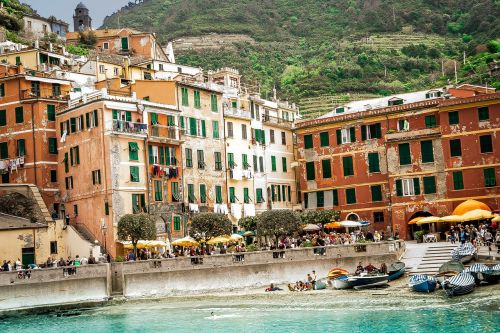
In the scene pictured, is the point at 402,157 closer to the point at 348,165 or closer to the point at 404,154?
the point at 404,154

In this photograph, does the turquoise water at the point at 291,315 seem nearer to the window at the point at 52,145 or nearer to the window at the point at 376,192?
the window at the point at 52,145

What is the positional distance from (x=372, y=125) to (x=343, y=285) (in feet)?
79.9

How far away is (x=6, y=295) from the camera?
49.1 m

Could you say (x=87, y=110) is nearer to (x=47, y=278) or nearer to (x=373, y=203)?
(x=47, y=278)

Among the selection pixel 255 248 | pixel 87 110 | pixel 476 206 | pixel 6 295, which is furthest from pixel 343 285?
pixel 87 110

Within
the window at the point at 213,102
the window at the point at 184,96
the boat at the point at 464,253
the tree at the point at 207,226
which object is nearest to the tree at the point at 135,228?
the tree at the point at 207,226

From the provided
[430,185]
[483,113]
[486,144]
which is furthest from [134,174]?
[483,113]

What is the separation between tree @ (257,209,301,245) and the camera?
6006 cm

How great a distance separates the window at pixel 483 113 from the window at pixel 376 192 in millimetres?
10558

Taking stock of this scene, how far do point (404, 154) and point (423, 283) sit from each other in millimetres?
22943

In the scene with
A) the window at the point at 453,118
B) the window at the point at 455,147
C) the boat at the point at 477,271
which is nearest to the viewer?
the boat at the point at 477,271

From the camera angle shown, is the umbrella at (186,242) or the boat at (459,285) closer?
the boat at (459,285)

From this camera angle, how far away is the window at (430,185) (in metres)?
66.6

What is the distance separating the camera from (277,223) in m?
60.1
